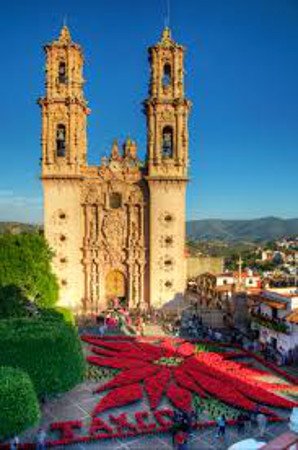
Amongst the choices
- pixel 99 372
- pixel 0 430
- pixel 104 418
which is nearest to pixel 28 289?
pixel 99 372

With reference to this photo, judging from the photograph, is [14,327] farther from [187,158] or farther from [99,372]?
[187,158]

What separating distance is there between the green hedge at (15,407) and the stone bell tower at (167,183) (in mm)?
27989

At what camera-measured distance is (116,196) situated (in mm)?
48688

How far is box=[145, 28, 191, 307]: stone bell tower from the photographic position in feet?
156

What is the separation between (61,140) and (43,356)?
28751 millimetres

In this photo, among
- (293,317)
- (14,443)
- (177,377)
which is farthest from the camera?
(293,317)

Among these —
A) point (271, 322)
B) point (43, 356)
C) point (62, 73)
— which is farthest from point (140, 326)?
point (62, 73)

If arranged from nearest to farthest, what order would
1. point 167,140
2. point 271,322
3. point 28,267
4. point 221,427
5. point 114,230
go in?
point 221,427 < point 271,322 < point 28,267 < point 114,230 < point 167,140

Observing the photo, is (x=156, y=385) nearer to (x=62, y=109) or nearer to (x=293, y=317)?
(x=293, y=317)

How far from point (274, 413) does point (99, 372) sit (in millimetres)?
11075

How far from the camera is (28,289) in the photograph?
4016cm

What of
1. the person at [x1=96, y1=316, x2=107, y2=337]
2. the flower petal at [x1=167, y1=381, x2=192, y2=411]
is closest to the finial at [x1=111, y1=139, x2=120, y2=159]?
the person at [x1=96, y1=316, x2=107, y2=337]

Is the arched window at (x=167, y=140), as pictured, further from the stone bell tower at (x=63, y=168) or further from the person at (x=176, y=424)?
the person at (x=176, y=424)

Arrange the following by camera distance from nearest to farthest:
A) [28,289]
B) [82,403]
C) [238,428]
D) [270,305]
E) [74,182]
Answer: [238,428] → [82,403] → [270,305] → [28,289] → [74,182]
